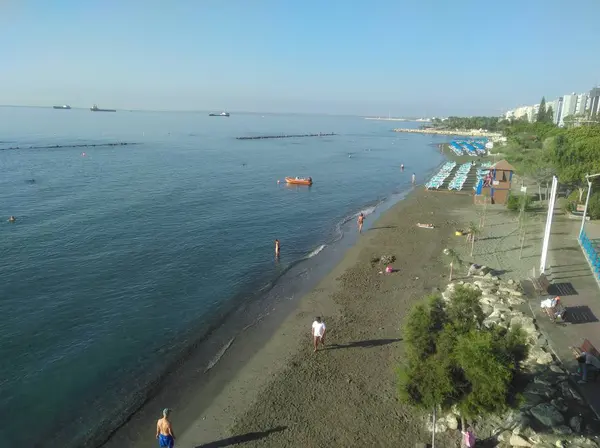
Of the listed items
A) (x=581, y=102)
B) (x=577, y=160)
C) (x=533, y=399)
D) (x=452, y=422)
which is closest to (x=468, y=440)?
(x=452, y=422)

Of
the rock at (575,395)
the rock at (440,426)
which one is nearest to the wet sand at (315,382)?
the rock at (440,426)

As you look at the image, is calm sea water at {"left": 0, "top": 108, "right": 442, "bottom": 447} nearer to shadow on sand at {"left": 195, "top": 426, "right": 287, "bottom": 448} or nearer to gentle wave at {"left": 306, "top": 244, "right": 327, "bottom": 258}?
gentle wave at {"left": 306, "top": 244, "right": 327, "bottom": 258}

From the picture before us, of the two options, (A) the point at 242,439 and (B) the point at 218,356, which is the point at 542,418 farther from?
(B) the point at 218,356

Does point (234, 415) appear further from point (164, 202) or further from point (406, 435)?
point (164, 202)

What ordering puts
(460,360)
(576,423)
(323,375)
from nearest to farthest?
(460,360), (576,423), (323,375)

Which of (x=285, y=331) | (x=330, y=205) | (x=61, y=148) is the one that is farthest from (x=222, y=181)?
(x=61, y=148)
